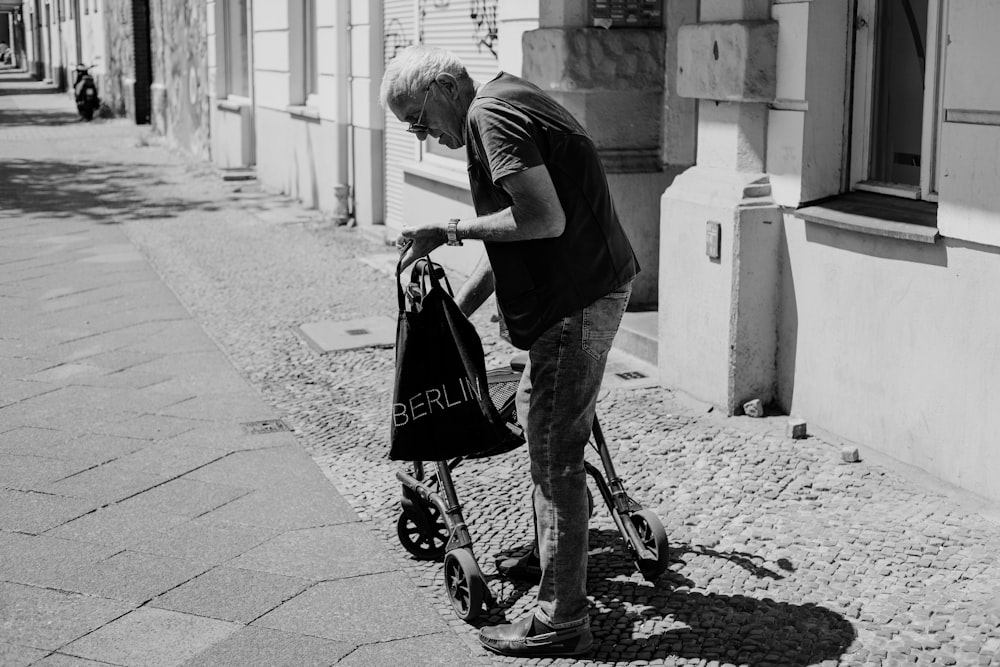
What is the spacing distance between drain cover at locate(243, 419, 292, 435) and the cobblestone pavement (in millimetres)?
86

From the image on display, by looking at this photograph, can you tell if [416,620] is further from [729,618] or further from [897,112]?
[897,112]

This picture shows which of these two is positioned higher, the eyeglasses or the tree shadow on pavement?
the eyeglasses

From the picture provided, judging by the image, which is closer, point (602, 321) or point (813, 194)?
point (602, 321)

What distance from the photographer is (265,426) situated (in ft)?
20.2

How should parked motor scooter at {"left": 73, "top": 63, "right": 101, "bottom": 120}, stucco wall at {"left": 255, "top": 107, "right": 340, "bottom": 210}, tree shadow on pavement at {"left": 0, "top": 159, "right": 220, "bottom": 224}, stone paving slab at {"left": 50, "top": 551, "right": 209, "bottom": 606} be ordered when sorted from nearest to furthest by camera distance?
stone paving slab at {"left": 50, "top": 551, "right": 209, "bottom": 606} < stucco wall at {"left": 255, "top": 107, "right": 340, "bottom": 210} < tree shadow on pavement at {"left": 0, "top": 159, "right": 220, "bottom": 224} < parked motor scooter at {"left": 73, "top": 63, "right": 101, "bottom": 120}

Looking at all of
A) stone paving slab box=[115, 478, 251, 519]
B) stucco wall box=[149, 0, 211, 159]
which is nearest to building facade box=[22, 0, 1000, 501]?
stone paving slab box=[115, 478, 251, 519]

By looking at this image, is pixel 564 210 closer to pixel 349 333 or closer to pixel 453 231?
pixel 453 231

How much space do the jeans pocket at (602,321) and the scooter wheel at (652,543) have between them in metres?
0.77

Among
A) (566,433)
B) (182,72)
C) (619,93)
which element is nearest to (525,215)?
(566,433)

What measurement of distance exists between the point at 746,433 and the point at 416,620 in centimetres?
231

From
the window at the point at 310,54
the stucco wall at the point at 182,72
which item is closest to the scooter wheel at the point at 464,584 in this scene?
the window at the point at 310,54

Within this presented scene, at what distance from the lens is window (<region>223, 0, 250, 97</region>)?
17.5 meters

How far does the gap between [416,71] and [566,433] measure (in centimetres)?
110

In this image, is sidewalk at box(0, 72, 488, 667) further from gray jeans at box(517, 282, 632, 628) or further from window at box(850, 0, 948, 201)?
window at box(850, 0, 948, 201)
